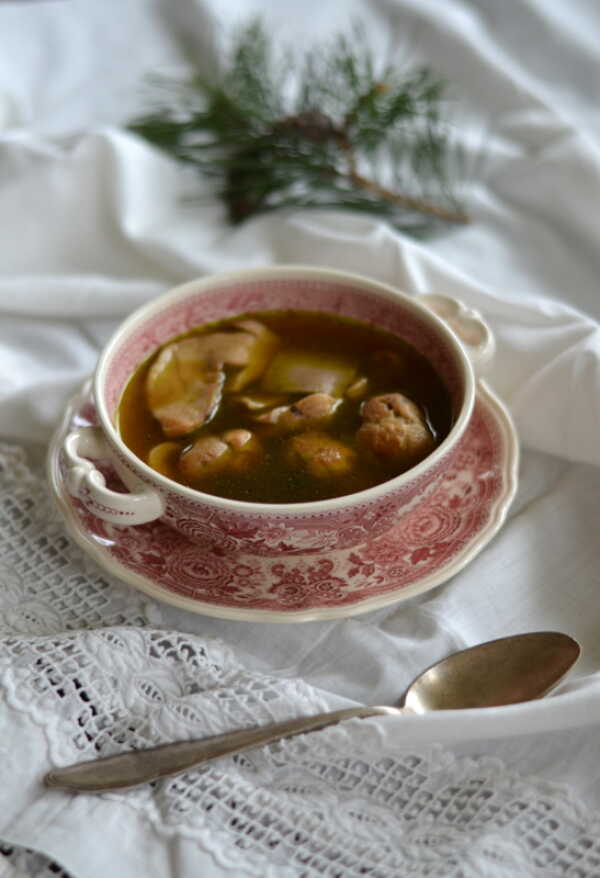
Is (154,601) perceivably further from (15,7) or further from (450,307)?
(15,7)

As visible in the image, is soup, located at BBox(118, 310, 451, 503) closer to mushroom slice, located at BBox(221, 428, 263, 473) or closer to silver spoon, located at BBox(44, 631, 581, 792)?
mushroom slice, located at BBox(221, 428, 263, 473)

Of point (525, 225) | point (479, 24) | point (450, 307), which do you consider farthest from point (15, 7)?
point (450, 307)

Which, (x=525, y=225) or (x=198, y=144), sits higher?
(x=525, y=225)

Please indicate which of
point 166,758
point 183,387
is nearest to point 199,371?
point 183,387

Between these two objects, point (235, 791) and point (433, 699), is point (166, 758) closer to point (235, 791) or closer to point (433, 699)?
point (235, 791)

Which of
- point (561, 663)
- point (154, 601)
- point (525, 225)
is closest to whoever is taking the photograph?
point (561, 663)

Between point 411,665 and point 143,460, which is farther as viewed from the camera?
point 143,460
